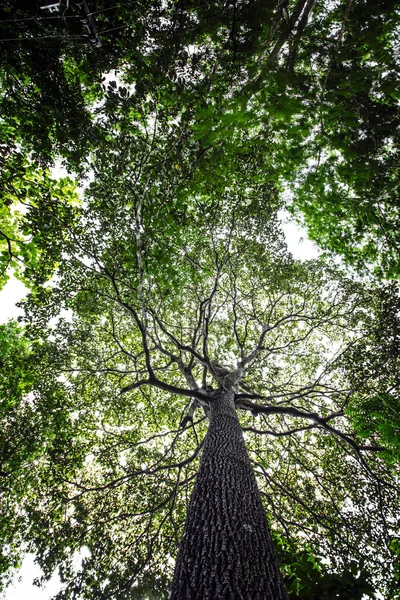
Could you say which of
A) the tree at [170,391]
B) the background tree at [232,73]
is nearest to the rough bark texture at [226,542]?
the tree at [170,391]

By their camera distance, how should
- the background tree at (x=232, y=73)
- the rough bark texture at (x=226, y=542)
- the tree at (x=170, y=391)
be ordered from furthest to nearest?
the tree at (x=170, y=391) < the background tree at (x=232, y=73) < the rough bark texture at (x=226, y=542)

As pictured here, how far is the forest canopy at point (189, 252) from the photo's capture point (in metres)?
3.53

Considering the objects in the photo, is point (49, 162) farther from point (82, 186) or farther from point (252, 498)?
point (252, 498)

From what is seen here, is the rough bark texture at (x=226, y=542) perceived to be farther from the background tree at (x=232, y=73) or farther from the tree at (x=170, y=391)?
the background tree at (x=232, y=73)

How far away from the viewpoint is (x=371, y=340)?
6676 millimetres

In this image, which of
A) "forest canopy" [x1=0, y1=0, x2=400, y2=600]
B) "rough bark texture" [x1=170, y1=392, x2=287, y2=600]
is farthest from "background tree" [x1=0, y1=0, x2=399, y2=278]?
"rough bark texture" [x1=170, y1=392, x2=287, y2=600]

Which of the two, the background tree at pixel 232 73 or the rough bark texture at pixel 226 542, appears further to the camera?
the background tree at pixel 232 73

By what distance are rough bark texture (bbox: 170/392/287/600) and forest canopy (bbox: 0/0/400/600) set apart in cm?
14

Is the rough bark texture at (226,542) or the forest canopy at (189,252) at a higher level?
the forest canopy at (189,252)

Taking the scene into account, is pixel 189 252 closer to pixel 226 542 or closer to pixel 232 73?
pixel 232 73

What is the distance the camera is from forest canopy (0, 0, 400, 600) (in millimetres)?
3533

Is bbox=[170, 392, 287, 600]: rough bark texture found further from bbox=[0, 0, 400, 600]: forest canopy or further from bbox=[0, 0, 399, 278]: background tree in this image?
bbox=[0, 0, 399, 278]: background tree

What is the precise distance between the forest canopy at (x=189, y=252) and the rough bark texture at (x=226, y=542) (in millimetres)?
138

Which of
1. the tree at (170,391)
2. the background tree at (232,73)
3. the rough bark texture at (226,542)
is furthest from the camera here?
the tree at (170,391)
